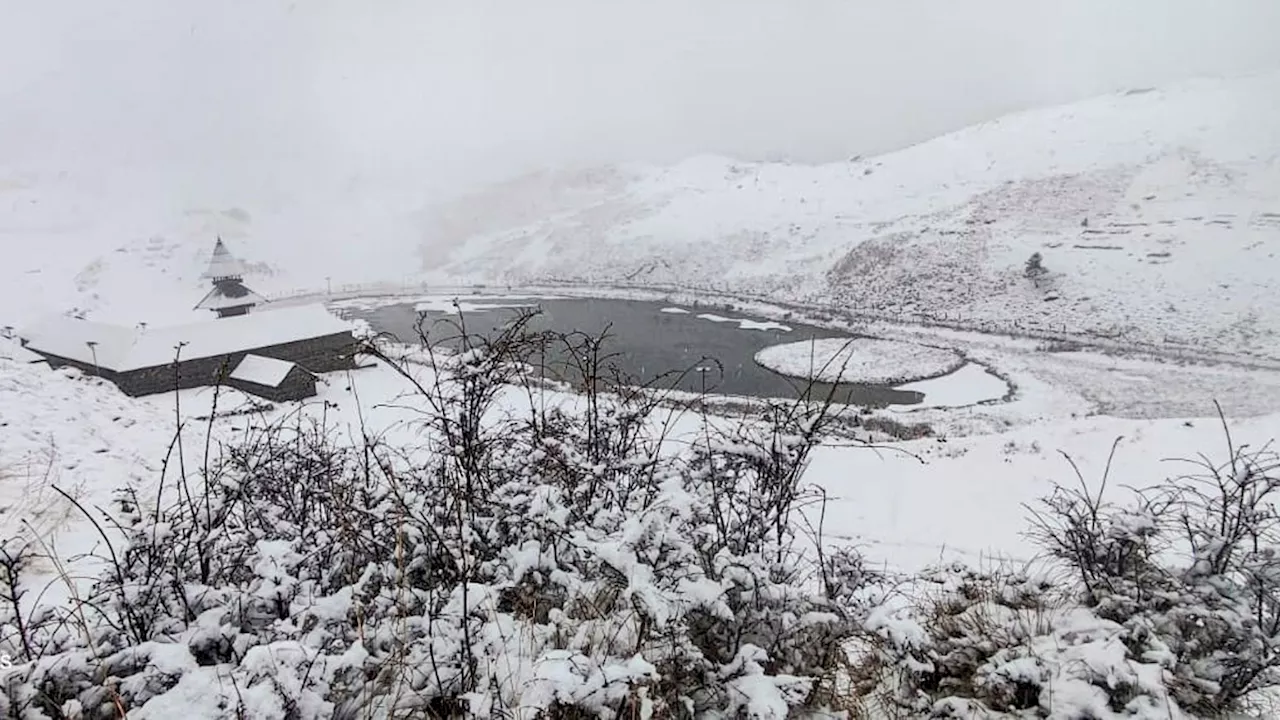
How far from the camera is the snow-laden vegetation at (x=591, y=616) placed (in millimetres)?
2062

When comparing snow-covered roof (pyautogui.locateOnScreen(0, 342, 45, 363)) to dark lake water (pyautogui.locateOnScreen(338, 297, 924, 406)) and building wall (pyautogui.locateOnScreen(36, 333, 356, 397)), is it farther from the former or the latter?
dark lake water (pyautogui.locateOnScreen(338, 297, 924, 406))

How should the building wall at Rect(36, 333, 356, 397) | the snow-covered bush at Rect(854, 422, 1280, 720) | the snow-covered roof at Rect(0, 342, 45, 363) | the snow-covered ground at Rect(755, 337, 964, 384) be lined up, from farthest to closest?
the snow-covered ground at Rect(755, 337, 964, 384)
the snow-covered roof at Rect(0, 342, 45, 363)
the building wall at Rect(36, 333, 356, 397)
the snow-covered bush at Rect(854, 422, 1280, 720)

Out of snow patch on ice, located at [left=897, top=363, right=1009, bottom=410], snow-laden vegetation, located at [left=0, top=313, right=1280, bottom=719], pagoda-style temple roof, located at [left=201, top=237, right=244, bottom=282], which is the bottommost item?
snow patch on ice, located at [left=897, top=363, right=1009, bottom=410]

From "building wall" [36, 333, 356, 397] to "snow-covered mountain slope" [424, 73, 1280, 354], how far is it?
2985cm

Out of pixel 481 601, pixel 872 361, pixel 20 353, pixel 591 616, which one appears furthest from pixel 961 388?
pixel 20 353

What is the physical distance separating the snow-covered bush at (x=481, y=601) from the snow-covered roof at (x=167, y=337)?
21452mm

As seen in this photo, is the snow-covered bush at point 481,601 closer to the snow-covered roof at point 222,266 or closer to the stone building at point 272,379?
the stone building at point 272,379

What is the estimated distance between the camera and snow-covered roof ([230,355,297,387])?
20922 mm

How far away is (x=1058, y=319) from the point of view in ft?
110

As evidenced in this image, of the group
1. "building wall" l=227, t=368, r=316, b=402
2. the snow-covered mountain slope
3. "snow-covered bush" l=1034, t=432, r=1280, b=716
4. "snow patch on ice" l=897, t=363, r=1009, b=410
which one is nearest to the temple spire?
"building wall" l=227, t=368, r=316, b=402

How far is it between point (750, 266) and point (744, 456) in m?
48.2

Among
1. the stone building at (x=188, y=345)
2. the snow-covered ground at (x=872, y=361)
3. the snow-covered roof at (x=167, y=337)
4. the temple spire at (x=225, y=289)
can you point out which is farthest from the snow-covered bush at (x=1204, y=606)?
the temple spire at (x=225, y=289)

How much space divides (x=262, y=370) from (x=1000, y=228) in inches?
1813

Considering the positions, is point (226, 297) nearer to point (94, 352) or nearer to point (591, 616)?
point (94, 352)
